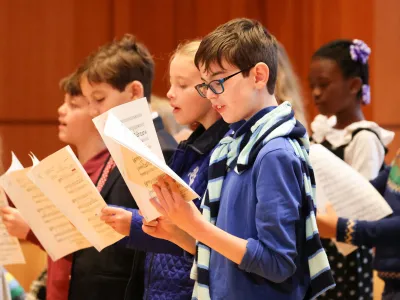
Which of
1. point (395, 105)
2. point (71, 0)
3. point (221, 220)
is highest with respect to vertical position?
point (71, 0)

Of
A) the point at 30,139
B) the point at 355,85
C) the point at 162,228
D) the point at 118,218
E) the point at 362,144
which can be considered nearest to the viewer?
the point at 162,228

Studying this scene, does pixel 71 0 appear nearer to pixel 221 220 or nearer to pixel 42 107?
pixel 42 107

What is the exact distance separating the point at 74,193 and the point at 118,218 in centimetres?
19

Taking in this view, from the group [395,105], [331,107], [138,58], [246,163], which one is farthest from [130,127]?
[395,105]

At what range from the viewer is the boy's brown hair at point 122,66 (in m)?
2.48

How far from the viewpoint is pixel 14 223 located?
7.93 ft

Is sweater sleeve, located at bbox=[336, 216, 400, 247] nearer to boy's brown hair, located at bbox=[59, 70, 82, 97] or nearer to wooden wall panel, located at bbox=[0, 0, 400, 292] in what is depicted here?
boy's brown hair, located at bbox=[59, 70, 82, 97]

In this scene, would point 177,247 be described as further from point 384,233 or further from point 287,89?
point 287,89

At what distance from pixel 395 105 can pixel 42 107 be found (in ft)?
6.58

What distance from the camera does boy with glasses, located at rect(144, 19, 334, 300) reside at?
1.50 meters

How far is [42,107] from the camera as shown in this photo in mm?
4332

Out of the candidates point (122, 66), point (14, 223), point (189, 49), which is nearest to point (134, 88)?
point (122, 66)

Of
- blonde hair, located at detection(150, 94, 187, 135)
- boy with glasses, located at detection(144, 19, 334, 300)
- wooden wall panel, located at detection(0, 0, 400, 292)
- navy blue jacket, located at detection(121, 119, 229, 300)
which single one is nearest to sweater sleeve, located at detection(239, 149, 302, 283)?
boy with glasses, located at detection(144, 19, 334, 300)

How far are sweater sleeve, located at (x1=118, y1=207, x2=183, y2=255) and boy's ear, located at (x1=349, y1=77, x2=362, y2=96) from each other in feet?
4.70
